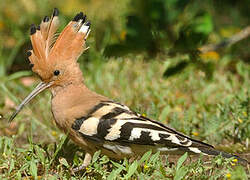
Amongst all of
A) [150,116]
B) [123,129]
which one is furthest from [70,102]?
[150,116]

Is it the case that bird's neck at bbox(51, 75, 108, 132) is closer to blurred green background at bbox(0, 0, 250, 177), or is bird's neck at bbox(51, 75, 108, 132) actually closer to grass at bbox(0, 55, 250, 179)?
grass at bbox(0, 55, 250, 179)

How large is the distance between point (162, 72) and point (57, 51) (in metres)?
1.66

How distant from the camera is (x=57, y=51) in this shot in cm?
294

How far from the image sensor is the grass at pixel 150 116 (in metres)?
2.58

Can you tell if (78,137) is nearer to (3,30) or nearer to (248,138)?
(248,138)

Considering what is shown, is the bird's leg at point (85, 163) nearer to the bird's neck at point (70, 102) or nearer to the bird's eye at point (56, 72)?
the bird's neck at point (70, 102)

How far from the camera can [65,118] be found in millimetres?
2756

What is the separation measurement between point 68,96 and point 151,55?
567mm

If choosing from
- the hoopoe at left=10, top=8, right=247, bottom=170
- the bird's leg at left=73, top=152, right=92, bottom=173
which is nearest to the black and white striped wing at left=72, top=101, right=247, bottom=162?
the hoopoe at left=10, top=8, right=247, bottom=170

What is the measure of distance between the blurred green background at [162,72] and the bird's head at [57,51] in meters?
0.19

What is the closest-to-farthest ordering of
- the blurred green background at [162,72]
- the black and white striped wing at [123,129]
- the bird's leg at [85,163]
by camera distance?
1. the black and white striped wing at [123,129]
2. the bird's leg at [85,163]
3. the blurred green background at [162,72]

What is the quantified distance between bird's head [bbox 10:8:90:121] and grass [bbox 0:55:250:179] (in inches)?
15.8

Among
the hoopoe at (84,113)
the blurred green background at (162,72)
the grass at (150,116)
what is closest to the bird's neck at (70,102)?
the hoopoe at (84,113)

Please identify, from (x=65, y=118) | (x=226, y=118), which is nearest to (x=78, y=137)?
(x=65, y=118)
